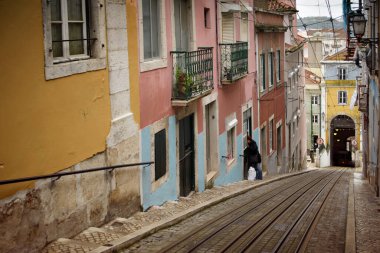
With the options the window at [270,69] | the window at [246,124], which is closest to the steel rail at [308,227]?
the window at [246,124]

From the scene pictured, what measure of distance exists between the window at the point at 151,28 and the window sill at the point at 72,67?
2.60 m

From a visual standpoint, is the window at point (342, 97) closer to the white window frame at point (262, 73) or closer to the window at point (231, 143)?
the white window frame at point (262, 73)

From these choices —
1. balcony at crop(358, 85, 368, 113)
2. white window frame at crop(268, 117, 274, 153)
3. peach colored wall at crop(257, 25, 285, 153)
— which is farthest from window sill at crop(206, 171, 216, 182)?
white window frame at crop(268, 117, 274, 153)

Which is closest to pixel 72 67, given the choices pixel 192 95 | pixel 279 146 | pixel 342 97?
pixel 192 95

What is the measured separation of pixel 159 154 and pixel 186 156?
2.33 metres

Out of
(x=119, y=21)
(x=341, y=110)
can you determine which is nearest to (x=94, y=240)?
(x=119, y=21)

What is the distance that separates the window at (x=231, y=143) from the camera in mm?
19203

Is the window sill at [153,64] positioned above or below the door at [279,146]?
above

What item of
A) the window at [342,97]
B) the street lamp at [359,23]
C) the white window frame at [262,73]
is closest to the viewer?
the street lamp at [359,23]

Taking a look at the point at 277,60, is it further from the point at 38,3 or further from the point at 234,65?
the point at 38,3

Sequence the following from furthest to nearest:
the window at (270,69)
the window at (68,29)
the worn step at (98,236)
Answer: the window at (270,69) < the worn step at (98,236) < the window at (68,29)

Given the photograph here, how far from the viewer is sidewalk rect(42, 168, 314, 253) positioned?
783 cm

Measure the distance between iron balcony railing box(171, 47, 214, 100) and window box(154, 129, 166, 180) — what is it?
3.36ft

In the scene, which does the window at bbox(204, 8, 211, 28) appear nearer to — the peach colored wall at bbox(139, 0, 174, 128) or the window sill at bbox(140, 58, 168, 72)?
the peach colored wall at bbox(139, 0, 174, 128)
